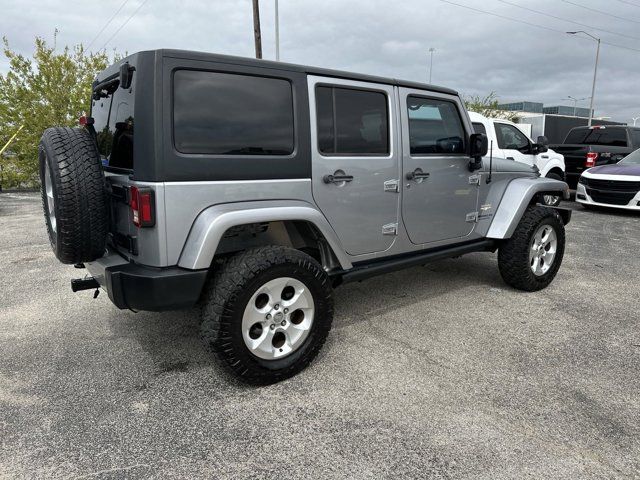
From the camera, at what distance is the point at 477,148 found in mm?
3850

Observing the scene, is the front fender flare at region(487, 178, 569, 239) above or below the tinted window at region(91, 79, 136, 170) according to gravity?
below

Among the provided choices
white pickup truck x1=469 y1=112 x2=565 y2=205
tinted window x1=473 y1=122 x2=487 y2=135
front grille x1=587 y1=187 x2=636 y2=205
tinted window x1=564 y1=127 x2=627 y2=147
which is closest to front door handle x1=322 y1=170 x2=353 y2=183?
white pickup truck x1=469 y1=112 x2=565 y2=205

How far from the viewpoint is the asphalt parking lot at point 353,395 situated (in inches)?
83.1

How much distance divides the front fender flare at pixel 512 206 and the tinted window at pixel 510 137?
184 inches

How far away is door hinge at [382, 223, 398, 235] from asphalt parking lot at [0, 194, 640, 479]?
2.59 ft

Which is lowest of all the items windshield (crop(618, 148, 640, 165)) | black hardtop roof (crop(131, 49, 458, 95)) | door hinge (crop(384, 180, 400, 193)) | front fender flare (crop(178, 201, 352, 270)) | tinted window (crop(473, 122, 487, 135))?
front fender flare (crop(178, 201, 352, 270))

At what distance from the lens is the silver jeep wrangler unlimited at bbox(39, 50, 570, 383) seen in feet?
7.90

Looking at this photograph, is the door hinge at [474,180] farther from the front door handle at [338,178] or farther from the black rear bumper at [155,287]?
the black rear bumper at [155,287]

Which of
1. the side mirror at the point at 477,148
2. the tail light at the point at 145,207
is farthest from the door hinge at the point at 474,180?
the tail light at the point at 145,207

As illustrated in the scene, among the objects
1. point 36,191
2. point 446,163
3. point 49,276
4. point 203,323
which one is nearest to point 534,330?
point 446,163

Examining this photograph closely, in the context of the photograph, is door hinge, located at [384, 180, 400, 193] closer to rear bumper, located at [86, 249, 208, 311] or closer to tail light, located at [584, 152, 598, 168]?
rear bumper, located at [86, 249, 208, 311]

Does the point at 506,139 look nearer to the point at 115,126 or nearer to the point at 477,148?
the point at 477,148

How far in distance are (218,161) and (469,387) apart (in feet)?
6.54

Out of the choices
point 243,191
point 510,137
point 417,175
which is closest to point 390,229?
point 417,175
